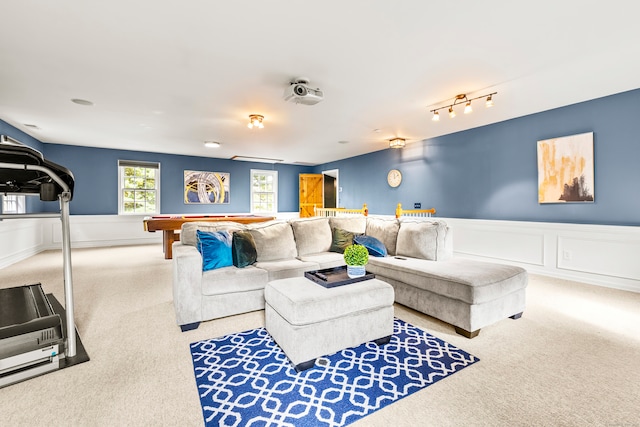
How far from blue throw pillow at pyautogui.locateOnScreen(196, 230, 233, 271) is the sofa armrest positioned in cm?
21

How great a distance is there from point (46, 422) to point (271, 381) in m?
1.12

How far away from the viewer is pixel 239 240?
9.65 feet

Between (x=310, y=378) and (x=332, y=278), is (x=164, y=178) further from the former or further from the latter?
(x=310, y=378)

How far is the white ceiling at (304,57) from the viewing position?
2.06 m

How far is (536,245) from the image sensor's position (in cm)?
443

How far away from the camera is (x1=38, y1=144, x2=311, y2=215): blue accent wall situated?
22.0 feet

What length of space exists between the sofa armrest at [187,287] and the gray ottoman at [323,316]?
0.69m

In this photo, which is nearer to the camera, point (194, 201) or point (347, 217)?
point (347, 217)

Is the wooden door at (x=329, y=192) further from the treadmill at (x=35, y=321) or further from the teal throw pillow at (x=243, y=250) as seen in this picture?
the treadmill at (x=35, y=321)

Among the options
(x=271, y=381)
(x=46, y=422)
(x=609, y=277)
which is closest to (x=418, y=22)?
(x=271, y=381)

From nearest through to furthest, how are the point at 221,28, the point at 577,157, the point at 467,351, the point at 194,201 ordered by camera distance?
the point at 467,351, the point at 221,28, the point at 577,157, the point at 194,201

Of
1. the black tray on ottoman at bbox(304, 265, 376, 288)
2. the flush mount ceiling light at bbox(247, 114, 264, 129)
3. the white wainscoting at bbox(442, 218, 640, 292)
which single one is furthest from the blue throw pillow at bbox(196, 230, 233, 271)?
the white wainscoting at bbox(442, 218, 640, 292)

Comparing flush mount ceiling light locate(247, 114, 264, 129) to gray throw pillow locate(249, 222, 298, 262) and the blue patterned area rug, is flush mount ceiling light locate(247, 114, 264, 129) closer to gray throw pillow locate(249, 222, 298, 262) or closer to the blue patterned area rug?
gray throw pillow locate(249, 222, 298, 262)

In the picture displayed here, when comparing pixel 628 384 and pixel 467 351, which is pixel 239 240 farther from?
pixel 628 384
